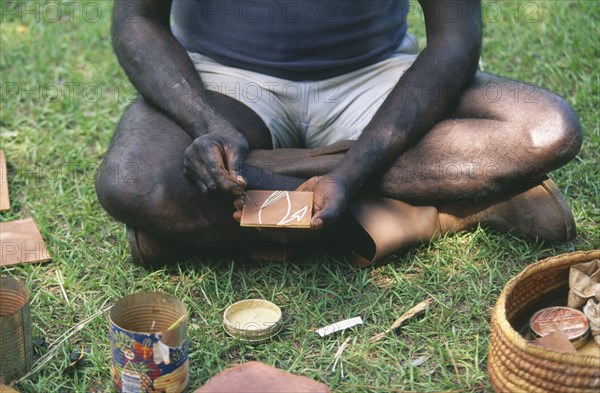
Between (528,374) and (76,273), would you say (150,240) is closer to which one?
(76,273)

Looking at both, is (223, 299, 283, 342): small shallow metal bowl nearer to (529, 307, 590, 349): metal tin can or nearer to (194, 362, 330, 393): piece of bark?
(194, 362, 330, 393): piece of bark

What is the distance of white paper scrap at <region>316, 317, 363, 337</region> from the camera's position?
3039 mm

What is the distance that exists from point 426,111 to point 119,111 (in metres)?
1.93

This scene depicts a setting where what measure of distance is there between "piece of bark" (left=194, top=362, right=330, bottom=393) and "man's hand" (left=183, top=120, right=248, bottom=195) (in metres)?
0.73

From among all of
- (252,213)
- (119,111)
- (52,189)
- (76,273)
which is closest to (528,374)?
(252,213)

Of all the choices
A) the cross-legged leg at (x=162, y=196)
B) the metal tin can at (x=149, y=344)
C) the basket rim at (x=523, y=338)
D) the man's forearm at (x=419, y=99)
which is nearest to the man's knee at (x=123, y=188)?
the cross-legged leg at (x=162, y=196)

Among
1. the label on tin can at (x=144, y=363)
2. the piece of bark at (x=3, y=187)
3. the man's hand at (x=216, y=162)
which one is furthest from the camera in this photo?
the piece of bark at (x=3, y=187)

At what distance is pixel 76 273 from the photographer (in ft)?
11.3

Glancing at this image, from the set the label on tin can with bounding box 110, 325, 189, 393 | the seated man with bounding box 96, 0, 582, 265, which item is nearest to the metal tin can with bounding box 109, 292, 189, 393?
the label on tin can with bounding box 110, 325, 189, 393

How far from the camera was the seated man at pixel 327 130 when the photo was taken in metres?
3.35

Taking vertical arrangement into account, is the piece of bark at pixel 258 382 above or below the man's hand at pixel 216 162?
below

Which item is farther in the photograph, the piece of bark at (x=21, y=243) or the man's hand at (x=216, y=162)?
the piece of bark at (x=21, y=243)

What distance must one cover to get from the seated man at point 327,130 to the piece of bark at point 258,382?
61 cm

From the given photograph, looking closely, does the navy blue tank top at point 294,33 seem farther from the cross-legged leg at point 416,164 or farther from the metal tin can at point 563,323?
the metal tin can at point 563,323
